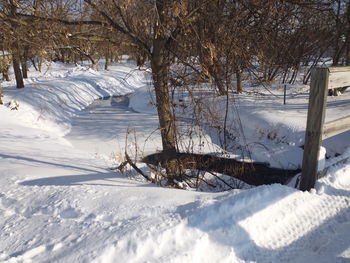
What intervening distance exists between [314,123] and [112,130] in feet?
30.9

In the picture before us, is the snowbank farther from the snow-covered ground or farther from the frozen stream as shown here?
the snow-covered ground

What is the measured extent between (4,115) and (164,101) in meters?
9.26

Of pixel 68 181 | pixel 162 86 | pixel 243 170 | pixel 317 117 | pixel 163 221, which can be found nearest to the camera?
pixel 163 221

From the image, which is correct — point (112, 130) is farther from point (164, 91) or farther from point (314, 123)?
point (314, 123)

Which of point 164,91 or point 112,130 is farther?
point 112,130

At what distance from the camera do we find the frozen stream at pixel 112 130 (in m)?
9.70

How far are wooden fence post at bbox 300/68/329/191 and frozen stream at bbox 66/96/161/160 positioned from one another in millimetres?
4545

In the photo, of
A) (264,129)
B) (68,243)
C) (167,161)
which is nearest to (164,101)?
(167,161)

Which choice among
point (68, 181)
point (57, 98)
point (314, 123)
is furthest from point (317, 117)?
point (57, 98)

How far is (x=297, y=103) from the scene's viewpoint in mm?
13070

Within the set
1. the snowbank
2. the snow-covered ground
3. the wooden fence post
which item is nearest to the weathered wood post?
the wooden fence post

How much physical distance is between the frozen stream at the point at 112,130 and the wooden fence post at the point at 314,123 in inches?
179

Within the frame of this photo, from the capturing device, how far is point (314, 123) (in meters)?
3.38

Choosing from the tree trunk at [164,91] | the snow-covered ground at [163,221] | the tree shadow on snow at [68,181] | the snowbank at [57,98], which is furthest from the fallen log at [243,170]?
the snow-covered ground at [163,221]
